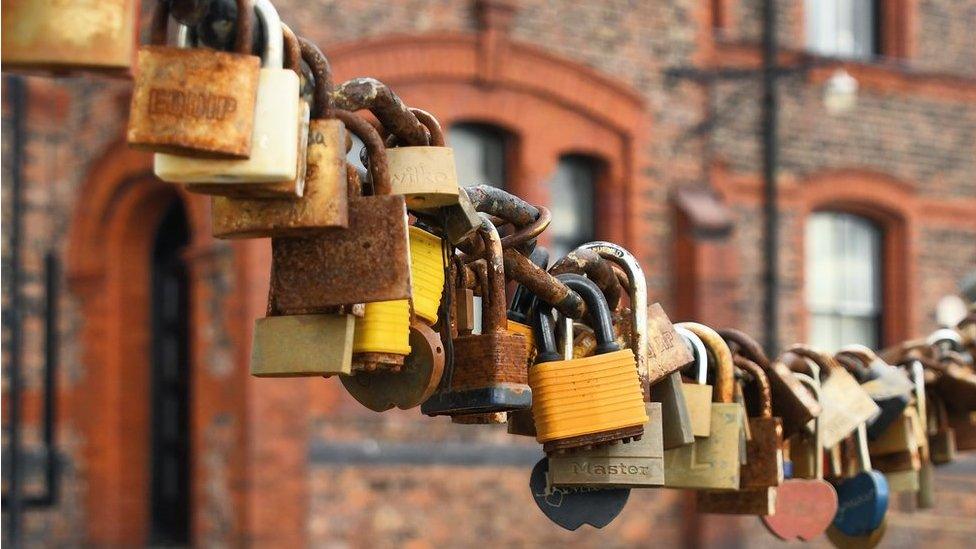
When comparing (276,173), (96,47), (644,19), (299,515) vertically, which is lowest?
(299,515)

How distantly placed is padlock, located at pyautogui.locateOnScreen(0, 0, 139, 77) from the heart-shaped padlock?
3.23 feet

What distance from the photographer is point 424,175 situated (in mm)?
2459

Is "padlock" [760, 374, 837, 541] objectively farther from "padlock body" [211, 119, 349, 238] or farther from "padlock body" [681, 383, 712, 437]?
"padlock body" [211, 119, 349, 238]

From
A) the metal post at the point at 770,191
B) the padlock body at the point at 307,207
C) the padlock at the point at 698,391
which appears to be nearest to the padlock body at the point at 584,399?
the padlock at the point at 698,391

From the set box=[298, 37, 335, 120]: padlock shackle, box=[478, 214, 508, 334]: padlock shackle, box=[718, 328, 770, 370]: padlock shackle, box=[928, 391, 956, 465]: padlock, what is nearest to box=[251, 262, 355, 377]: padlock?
box=[298, 37, 335, 120]: padlock shackle

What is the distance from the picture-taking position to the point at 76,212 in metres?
15.5

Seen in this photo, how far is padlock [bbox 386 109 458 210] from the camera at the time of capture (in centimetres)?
243

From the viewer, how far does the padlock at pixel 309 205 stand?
7.04ft

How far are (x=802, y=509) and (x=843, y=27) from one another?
15.2 metres

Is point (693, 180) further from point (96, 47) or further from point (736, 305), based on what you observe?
point (96, 47)

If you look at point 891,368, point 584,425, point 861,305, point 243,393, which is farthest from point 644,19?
point 584,425

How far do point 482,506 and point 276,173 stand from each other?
12798 millimetres

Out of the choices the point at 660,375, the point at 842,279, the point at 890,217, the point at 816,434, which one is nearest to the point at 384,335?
the point at 660,375

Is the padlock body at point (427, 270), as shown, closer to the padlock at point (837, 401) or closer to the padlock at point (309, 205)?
the padlock at point (309, 205)
